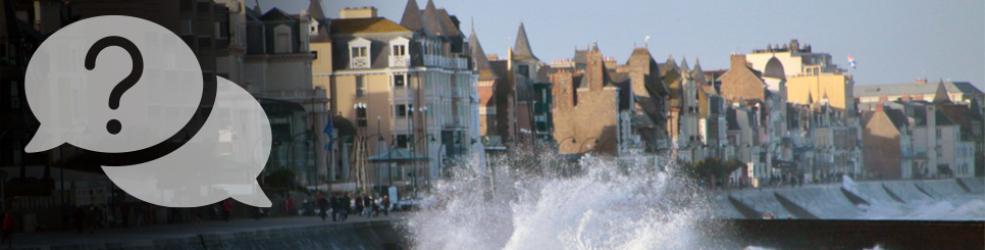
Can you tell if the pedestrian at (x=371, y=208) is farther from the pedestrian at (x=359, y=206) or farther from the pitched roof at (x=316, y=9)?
the pitched roof at (x=316, y=9)

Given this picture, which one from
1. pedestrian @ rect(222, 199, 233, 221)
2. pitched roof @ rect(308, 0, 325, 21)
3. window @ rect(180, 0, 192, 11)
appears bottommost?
pedestrian @ rect(222, 199, 233, 221)

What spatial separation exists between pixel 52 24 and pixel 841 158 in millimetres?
141243

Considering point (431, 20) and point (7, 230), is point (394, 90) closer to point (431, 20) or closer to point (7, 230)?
point (431, 20)

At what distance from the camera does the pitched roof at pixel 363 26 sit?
10094cm

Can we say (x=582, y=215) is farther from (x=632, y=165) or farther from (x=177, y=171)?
(x=632, y=165)

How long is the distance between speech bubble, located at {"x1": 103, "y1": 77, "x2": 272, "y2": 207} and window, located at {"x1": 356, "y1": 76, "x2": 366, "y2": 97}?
26469 millimetres

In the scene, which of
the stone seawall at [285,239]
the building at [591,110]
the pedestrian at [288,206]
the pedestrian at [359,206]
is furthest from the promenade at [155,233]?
the building at [591,110]

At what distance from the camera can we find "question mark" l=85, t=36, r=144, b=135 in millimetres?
57003

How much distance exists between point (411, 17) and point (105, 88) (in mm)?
56210

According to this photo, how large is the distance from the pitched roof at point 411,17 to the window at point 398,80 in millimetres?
9556

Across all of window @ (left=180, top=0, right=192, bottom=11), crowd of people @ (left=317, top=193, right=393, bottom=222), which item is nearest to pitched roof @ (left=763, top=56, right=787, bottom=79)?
crowd of people @ (left=317, top=193, right=393, bottom=222)

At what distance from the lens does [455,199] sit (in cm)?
7469

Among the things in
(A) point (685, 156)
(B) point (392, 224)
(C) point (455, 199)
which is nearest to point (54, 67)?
(B) point (392, 224)

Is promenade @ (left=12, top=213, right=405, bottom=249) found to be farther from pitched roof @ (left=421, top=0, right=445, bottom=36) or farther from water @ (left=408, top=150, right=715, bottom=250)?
pitched roof @ (left=421, top=0, right=445, bottom=36)
